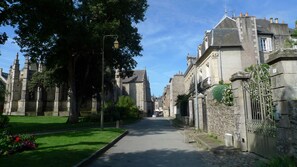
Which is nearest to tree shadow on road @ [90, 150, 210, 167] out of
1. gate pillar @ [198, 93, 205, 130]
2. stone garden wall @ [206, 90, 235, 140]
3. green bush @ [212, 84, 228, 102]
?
stone garden wall @ [206, 90, 235, 140]

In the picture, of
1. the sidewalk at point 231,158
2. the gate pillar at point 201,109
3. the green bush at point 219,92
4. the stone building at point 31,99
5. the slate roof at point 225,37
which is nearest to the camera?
the sidewalk at point 231,158

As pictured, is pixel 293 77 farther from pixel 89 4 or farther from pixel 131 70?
pixel 131 70

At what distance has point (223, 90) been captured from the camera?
1188 centimetres

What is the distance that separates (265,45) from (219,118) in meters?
19.4

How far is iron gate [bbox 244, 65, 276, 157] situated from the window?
2189 centimetres

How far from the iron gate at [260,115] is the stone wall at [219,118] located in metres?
1.62

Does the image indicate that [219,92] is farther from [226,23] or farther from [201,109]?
[226,23]

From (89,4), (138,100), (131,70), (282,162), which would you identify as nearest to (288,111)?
(282,162)

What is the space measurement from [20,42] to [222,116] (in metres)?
19.4

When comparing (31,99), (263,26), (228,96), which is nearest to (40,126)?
(228,96)

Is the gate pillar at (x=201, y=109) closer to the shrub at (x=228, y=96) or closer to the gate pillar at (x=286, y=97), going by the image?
the shrub at (x=228, y=96)

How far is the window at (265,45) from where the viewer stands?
1135 inches

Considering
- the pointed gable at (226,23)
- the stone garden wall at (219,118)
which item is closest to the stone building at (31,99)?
the pointed gable at (226,23)

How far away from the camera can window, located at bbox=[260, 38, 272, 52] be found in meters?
28.8
